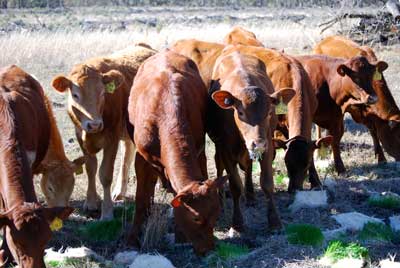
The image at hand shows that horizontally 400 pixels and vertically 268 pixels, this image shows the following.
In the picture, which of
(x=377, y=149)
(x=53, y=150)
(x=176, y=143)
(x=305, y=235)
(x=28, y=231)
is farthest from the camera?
(x=377, y=149)

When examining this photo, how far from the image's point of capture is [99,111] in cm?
817

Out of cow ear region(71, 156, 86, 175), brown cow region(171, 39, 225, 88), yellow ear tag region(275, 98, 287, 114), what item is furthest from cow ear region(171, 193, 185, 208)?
brown cow region(171, 39, 225, 88)

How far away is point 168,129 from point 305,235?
5.85 ft

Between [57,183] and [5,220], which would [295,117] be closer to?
[57,183]

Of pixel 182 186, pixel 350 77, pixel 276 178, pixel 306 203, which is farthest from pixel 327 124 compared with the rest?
pixel 182 186

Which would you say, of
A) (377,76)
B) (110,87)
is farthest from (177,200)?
(377,76)

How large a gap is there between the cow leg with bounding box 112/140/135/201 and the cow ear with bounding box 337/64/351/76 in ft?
10.4

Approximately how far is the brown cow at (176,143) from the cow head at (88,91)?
648 mm

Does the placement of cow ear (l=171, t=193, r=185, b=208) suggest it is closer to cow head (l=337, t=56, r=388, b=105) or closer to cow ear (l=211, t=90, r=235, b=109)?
cow ear (l=211, t=90, r=235, b=109)

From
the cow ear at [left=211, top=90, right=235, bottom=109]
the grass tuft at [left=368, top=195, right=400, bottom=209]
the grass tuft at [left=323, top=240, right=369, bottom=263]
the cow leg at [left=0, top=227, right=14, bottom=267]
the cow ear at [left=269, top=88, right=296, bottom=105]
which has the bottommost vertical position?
the grass tuft at [left=368, top=195, right=400, bottom=209]

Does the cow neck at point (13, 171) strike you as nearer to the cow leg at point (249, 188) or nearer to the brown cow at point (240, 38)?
the cow leg at point (249, 188)

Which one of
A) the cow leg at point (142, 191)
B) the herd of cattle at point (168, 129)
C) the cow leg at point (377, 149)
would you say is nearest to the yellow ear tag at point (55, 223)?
the herd of cattle at point (168, 129)

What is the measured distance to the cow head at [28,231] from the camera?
5.56 metres

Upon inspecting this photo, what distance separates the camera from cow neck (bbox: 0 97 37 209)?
5934 millimetres
